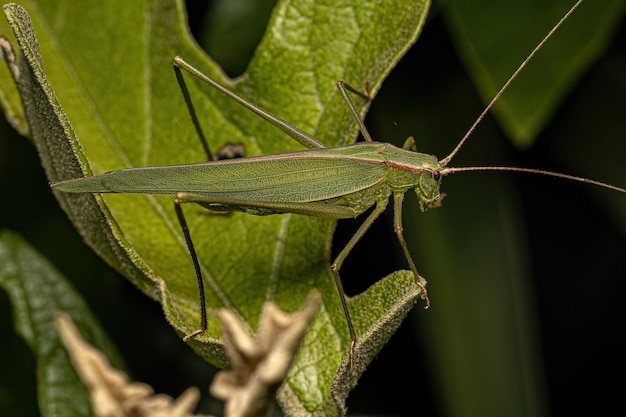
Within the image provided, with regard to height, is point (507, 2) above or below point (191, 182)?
above

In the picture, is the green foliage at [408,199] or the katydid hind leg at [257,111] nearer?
the green foliage at [408,199]

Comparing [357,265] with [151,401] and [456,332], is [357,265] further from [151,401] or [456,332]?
[151,401]

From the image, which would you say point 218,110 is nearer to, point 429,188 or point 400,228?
point 400,228

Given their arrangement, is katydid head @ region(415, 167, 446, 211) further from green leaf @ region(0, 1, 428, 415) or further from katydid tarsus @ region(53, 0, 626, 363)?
green leaf @ region(0, 1, 428, 415)

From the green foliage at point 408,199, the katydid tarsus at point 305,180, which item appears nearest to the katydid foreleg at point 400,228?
the katydid tarsus at point 305,180

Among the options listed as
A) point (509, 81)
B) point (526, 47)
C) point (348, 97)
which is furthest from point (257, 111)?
point (526, 47)

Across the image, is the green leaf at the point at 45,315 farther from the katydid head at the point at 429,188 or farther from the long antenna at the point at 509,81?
the long antenna at the point at 509,81

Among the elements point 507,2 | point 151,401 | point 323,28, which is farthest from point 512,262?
point 151,401
